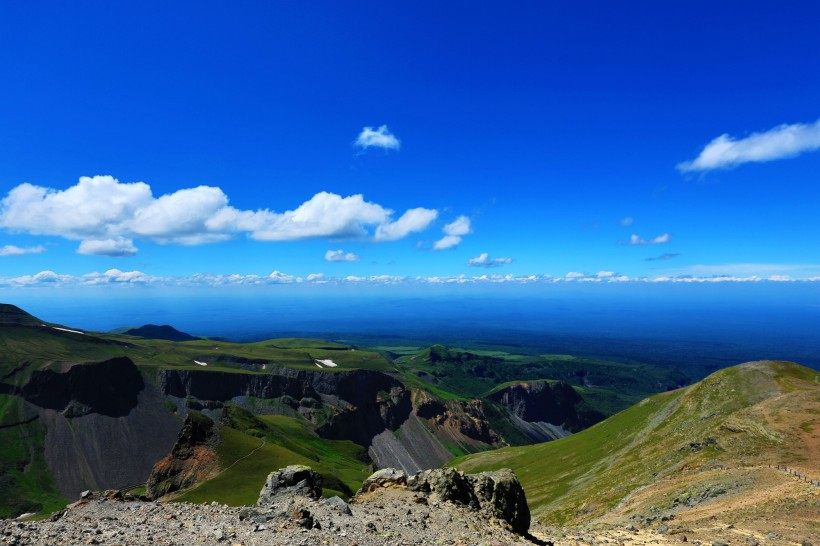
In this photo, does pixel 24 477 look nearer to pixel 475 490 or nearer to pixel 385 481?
pixel 385 481

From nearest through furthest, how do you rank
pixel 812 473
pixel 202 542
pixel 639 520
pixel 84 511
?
pixel 202 542 < pixel 84 511 < pixel 639 520 < pixel 812 473

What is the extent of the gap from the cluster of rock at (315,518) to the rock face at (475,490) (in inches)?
2.6

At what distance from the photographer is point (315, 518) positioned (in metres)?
23.8

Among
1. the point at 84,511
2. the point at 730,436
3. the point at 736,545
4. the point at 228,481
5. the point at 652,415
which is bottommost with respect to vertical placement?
the point at 228,481

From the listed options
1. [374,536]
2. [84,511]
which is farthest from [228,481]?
[374,536]

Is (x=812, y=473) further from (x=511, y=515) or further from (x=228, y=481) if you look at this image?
(x=228, y=481)

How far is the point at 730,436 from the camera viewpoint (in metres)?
70.8

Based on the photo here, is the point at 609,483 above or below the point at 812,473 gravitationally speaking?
below

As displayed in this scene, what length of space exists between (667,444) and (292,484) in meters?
89.4

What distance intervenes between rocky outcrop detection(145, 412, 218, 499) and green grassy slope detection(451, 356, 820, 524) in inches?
3291

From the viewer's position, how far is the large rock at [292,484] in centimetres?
3092

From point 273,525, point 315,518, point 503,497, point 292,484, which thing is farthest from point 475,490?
point 273,525

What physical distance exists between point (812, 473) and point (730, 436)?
81.5 ft

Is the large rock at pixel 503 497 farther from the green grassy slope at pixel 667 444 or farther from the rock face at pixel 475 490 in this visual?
the green grassy slope at pixel 667 444
